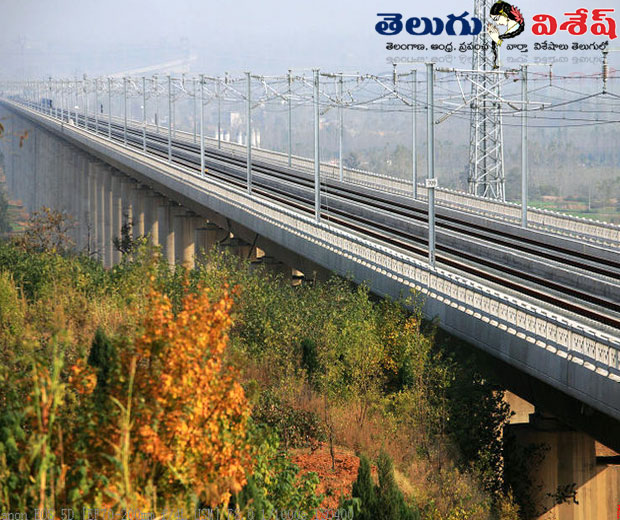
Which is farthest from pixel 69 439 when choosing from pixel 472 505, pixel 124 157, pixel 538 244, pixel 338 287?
pixel 124 157

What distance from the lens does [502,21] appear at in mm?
65562

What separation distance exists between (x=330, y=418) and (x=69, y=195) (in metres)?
115

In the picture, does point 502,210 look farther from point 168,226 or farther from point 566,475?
point 168,226

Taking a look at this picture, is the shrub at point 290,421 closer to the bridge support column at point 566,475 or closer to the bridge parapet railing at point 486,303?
the bridge parapet railing at point 486,303

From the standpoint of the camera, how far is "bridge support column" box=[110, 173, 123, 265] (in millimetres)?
101537

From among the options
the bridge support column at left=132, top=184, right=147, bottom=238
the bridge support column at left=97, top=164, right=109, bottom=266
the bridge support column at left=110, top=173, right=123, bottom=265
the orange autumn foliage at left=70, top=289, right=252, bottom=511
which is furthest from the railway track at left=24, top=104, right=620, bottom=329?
the bridge support column at left=97, top=164, right=109, bottom=266

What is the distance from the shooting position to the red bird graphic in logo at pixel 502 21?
60.0 metres

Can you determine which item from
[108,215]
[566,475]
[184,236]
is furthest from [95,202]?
[566,475]

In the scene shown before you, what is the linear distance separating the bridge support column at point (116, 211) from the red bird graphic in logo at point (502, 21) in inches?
1817

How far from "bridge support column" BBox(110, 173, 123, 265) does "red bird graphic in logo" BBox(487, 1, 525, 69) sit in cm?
4614

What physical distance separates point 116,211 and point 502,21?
51.8 metres

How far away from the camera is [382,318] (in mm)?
29766

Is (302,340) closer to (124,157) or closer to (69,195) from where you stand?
(124,157)

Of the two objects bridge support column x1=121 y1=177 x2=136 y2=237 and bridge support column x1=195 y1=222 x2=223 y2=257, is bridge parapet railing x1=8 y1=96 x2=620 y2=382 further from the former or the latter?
bridge support column x1=121 y1=177 x2=136 y2=237
